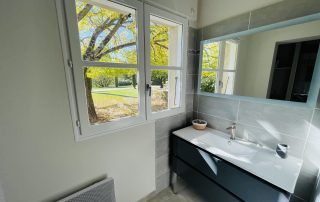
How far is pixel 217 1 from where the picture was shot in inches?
58.0

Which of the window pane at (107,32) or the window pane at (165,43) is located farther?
the window pane at (165,43)

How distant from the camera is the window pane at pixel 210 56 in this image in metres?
1.57

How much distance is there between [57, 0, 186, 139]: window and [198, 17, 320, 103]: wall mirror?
1.55 ft

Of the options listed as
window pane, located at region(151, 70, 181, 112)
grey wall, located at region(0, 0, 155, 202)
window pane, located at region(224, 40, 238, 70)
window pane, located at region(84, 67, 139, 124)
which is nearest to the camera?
grey wall, located at region(0, 0, 155, 202)

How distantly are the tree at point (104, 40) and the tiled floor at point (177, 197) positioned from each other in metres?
1.27

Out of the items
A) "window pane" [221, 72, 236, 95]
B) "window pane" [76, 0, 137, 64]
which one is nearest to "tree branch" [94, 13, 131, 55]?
"window pane" [76, 0, 137, 64]

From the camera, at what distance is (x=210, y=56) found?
1.62m

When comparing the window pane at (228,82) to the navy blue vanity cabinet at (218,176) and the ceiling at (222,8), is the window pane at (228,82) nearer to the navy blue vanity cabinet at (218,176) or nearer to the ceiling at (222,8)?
the ceiling at (222,8)

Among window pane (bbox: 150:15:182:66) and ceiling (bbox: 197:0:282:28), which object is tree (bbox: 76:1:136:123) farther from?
ceiling (bbox: 197:0:282:28)

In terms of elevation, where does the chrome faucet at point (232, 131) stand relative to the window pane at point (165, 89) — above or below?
below

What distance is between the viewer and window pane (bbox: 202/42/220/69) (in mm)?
1566

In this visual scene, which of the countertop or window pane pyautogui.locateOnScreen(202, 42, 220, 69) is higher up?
window pane pyautogui.locateOnScreen(202, 42, 220, 69)

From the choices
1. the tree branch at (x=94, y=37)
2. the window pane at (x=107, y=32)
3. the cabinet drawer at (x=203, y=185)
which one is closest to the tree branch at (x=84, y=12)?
the window pane at (x=107, y=32)

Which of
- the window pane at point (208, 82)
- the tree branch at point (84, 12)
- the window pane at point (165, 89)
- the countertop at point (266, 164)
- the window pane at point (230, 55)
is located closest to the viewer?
the countertop at point (266, 164)
